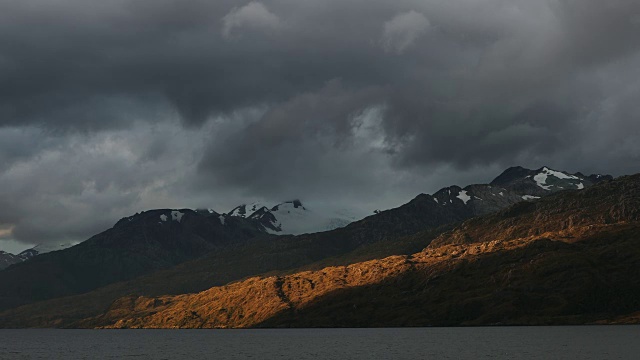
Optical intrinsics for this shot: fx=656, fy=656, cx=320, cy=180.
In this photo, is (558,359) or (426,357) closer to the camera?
(558,359)

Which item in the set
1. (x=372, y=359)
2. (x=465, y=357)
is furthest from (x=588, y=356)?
(x=372, y=359)

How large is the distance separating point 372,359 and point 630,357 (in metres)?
72.3

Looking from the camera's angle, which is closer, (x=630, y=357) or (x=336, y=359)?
(x=630, y=357)

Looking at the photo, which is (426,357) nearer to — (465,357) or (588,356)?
(465,357)

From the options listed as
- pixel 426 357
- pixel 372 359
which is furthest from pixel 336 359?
pixel 426 357

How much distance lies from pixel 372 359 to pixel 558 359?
173 ft

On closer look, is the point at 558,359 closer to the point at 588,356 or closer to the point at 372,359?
the point at 588,356

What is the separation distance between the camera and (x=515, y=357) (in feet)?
631

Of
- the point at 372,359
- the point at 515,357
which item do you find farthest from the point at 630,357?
the point at 372,359

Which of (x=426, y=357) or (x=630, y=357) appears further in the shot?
(x=426, y=357)

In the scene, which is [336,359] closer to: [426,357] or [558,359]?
[426,357]

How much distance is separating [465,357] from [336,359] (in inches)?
1525

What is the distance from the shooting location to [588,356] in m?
192

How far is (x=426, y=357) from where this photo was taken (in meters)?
198
